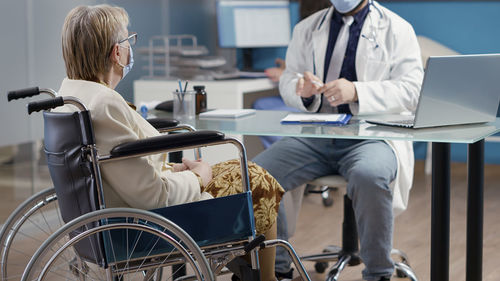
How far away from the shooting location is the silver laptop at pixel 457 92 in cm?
202

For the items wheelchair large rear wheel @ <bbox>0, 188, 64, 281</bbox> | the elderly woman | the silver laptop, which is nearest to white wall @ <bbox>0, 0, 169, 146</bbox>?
wheelchair large rear wheel @ <bbox>0, 188, 64, 281</bbox>

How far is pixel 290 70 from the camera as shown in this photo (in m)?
2.83

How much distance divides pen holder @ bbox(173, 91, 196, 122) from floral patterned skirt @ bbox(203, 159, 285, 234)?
568 millimetres

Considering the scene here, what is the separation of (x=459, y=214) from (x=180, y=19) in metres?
2.02

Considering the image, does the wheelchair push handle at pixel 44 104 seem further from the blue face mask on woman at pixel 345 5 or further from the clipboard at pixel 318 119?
the blue face mask on woman at pixel 345 5

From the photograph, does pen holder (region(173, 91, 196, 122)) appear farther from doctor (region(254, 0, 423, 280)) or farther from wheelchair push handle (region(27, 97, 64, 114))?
wheelchair push handle (region(27, 97, 64, 114))

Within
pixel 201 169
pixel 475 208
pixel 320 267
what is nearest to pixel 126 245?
pixel 201 169

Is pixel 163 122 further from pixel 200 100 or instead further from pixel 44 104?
pixel 44 104

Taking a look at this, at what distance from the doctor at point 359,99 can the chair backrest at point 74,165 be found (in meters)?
0.93

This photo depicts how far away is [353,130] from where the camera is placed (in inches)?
82.7

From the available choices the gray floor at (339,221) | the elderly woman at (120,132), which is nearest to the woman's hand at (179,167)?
the elderly woman at (120,132)

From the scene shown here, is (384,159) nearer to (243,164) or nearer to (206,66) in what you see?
(243,164)

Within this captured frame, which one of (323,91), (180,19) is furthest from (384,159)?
(180,19)

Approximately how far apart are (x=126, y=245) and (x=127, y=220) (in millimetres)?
72
